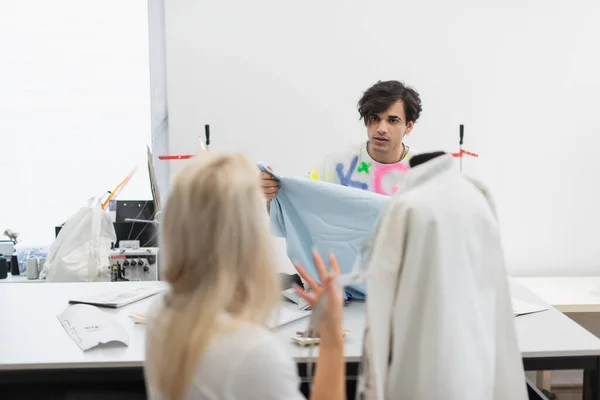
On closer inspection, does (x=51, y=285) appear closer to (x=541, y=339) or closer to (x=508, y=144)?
(x=541, y=339)

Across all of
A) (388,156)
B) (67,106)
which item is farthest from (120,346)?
(67,106)

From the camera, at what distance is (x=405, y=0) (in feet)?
10.8

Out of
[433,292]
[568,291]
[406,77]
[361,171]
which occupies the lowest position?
[568,291]

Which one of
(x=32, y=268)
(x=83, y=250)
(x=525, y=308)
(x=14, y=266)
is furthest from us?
(x=14, y=266)

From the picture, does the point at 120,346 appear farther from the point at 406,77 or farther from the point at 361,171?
the point at 406,77

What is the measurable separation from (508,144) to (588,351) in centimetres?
184

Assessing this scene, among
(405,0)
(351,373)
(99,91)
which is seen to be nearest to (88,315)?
(351,373)

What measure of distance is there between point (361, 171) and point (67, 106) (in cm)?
186

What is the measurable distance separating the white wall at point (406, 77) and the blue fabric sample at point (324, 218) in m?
1.24

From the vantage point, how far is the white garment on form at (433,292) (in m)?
1.19

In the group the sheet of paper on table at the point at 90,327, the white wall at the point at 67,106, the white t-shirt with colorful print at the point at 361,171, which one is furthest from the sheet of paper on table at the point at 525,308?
the white wall at the point at 67,106

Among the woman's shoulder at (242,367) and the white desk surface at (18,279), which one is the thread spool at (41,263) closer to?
the white desk surface at (18,279)

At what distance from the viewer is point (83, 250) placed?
294cm

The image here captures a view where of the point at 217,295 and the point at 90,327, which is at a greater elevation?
the point at 217,295
